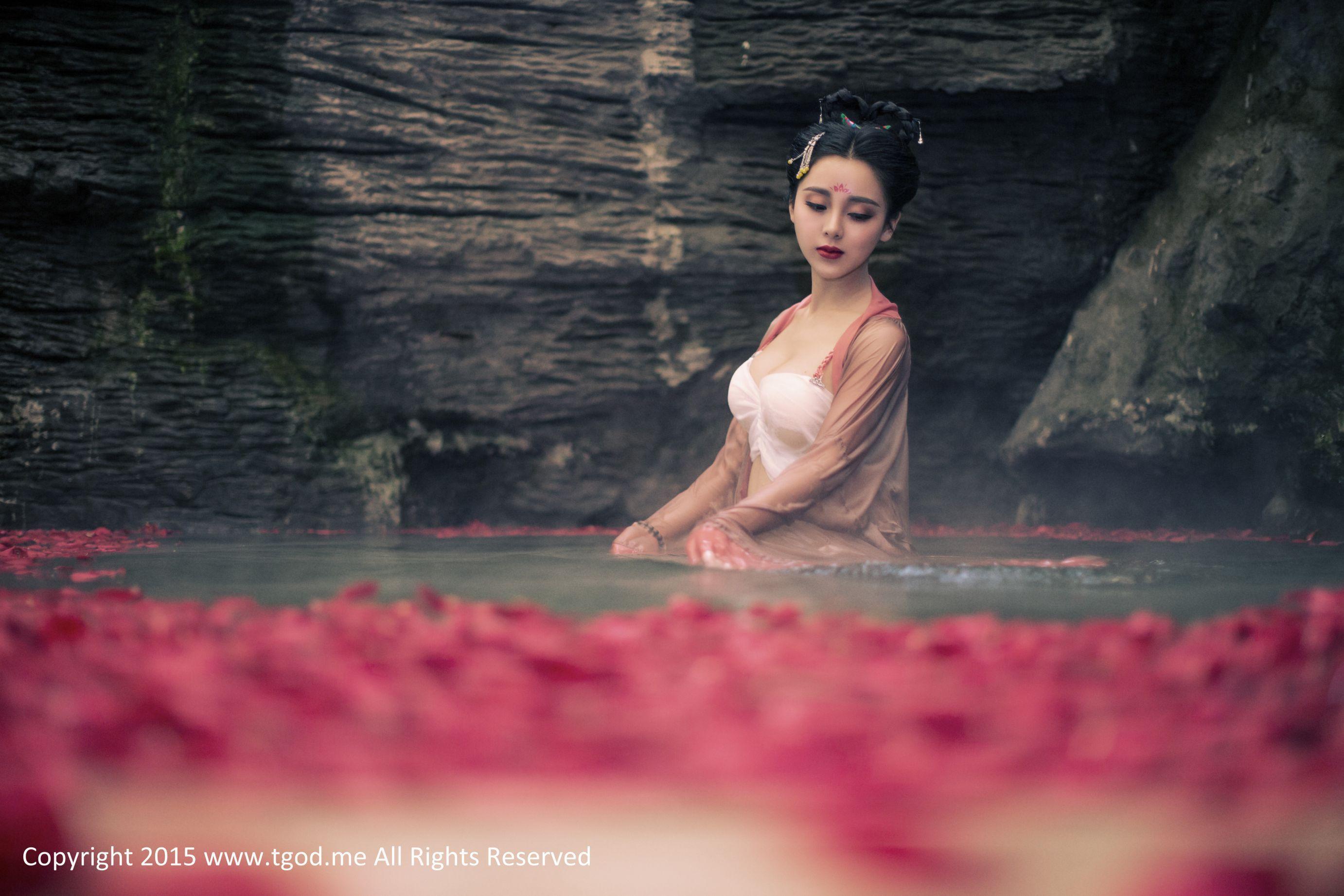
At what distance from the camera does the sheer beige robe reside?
3205 millimetres

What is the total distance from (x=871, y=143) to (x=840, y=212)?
276 millimetres

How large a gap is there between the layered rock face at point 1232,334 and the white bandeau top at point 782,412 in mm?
2754

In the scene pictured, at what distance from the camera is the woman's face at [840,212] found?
136 inches

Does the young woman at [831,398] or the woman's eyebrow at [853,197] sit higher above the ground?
the woman's eyebrow at [853,197]

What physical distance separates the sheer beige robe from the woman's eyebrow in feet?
1.20

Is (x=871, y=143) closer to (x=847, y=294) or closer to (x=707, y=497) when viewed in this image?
(x=847, y=294)

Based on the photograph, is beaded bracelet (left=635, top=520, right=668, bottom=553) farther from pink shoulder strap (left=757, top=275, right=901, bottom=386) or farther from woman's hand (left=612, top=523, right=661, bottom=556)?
pink shoulder strap (left=757, top=275, right=901, bottom=386)

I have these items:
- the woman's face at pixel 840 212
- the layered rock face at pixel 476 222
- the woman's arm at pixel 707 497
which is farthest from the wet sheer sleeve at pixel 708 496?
the layered rock face at pixel 476 222

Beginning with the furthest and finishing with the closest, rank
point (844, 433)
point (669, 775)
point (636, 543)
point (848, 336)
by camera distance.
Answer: point (636, 543) < point (848, 336) < point (844, 433) < point (669, 775)

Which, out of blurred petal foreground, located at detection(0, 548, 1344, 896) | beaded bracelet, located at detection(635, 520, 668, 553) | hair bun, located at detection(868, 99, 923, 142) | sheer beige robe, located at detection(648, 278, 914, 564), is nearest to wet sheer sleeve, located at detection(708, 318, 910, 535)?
sheer beige robe, located at detection(648, 278, 914, 564)

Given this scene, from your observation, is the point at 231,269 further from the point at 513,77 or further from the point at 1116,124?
the point at 1116,124

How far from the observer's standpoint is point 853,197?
345 cm

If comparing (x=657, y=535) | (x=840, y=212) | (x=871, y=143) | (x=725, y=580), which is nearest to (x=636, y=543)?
(x=657, y=535)

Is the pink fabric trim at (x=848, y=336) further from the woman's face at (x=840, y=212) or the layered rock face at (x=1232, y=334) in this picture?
the layered rock face at (x=1232, y=334)
